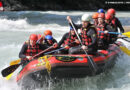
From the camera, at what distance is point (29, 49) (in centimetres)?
589

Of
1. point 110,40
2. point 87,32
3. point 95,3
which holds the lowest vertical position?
point 95,3

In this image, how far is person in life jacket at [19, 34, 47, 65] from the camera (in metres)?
5.79

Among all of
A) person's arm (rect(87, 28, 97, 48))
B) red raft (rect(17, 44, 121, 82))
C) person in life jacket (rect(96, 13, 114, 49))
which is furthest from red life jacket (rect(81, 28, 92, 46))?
person in life jacket (rect(96, 13, 114, 49))

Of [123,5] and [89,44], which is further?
[123,5]

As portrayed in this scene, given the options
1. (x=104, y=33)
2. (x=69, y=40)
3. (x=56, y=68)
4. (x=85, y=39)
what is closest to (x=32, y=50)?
(x=56, y=68)

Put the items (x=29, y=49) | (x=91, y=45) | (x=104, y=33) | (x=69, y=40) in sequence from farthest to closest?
(x=104, y=33) → (x=69, y=40) → (x=29, y=49) → (x=91, y=45)

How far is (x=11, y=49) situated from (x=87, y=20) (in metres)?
5.48

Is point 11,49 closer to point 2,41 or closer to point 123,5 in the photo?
point 2,41

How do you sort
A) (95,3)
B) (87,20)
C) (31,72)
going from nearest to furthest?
1. (31,72)
2. (87,20)
3. (95,3)

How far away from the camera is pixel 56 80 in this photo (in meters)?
5.52

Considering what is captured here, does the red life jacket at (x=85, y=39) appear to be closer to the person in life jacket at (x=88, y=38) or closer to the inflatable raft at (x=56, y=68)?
the person in life jacket at (x=88, y=38)

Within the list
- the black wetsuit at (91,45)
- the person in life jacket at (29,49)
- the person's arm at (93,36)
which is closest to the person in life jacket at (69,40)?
the black wetsuit at (91,45)

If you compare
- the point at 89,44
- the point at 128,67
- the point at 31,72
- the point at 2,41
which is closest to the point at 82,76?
the point at 89,44

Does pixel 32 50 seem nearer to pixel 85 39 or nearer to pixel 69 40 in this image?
pixel 69 40
